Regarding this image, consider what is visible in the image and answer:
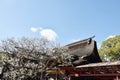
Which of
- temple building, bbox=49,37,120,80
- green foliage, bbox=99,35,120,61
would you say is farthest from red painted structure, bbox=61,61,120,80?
green foliage, bbox=99,35,120,61

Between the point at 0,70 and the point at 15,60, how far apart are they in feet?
10.4

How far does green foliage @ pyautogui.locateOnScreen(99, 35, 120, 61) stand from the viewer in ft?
97.2

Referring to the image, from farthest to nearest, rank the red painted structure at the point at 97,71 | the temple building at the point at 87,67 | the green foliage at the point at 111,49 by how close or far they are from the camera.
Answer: the green foliage at the point at 111,49
the temple building at the point at 87,67
the red painted structure at the point at 97,71

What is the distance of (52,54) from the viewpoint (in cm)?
1675

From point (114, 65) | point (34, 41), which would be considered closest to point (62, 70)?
point (34, 41)

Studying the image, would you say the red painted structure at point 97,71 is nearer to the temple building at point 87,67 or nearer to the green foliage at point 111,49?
the temple building at point 87,67

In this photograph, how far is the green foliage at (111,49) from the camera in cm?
2964

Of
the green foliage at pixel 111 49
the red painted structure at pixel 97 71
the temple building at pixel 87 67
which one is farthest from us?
the green foliage at pixel 111 49

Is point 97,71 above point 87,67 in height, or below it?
below

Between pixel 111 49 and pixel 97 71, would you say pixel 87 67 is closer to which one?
pixel 97 71

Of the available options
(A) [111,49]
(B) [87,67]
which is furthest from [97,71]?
(A) [111,49]

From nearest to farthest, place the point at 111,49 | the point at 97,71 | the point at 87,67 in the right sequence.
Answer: the point at 97,71 → the point at 87,67 → the point at 111,49

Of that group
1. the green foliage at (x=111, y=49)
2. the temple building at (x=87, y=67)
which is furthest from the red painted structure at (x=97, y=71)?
the green foliage at (x=111, y=49)

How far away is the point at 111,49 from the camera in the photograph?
98.4ft
